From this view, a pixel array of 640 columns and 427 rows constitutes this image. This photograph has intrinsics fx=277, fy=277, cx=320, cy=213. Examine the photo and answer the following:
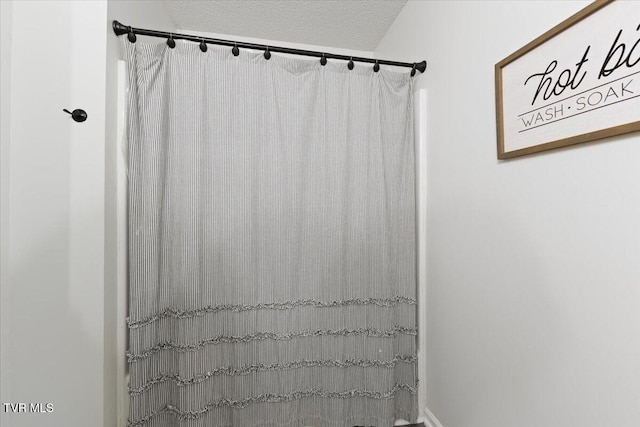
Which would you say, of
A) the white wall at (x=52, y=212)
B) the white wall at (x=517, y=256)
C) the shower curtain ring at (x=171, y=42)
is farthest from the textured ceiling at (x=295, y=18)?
the white wall at (x=52, y=212)

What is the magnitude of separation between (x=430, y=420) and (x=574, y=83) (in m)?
1.57

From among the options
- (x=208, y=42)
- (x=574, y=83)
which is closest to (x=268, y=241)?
(x=208, y=42)

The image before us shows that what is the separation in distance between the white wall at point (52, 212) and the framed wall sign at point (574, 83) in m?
1.49

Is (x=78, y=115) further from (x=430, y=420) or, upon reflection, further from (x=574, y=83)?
(x=430, y=420)

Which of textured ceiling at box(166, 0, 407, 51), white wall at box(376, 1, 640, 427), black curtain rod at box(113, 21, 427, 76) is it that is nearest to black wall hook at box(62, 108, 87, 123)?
black curtain rod at box(113, 21, 427, 76)

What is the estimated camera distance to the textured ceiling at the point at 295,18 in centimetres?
169

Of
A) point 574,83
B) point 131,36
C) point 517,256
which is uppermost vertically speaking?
point 131,36

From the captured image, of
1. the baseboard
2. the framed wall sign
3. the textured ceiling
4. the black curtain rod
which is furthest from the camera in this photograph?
the textured ceiling

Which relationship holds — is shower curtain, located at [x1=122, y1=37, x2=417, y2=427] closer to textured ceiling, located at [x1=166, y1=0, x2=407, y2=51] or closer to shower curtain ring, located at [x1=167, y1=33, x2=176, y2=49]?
shower curtain ring, located at [x1=167, y1=33, x2=176, y2=49]

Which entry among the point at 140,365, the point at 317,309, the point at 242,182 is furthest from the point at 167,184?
the point at 317,309

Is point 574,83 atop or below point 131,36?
below

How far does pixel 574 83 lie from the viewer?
2.44 ft

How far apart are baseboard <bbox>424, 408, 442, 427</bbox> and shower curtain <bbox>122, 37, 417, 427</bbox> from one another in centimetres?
7

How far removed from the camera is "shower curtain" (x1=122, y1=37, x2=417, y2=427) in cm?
121
